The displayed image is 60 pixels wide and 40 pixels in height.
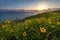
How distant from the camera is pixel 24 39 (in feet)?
12.7

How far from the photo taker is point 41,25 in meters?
4.23

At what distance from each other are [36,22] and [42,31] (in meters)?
0.51

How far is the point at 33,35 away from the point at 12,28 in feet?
1.59

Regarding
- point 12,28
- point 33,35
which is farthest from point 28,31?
point 12,28

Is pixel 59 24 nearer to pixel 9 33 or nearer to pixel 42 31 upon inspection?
pixel 42 31

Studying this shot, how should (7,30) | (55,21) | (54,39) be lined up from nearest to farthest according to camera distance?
(54,39), (7,30), (55,21)

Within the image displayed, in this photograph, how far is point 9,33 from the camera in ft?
13.2

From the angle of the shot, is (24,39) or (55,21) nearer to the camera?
(24,39)

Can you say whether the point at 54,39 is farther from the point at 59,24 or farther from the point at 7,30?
the point at 7,30

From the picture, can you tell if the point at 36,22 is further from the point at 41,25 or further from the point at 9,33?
the point at 9,33

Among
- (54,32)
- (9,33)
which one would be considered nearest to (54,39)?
(54,32)

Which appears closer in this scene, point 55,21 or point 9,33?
point 9,33

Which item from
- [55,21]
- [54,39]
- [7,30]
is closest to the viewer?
[54,39]

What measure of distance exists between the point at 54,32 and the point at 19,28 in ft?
2.10
